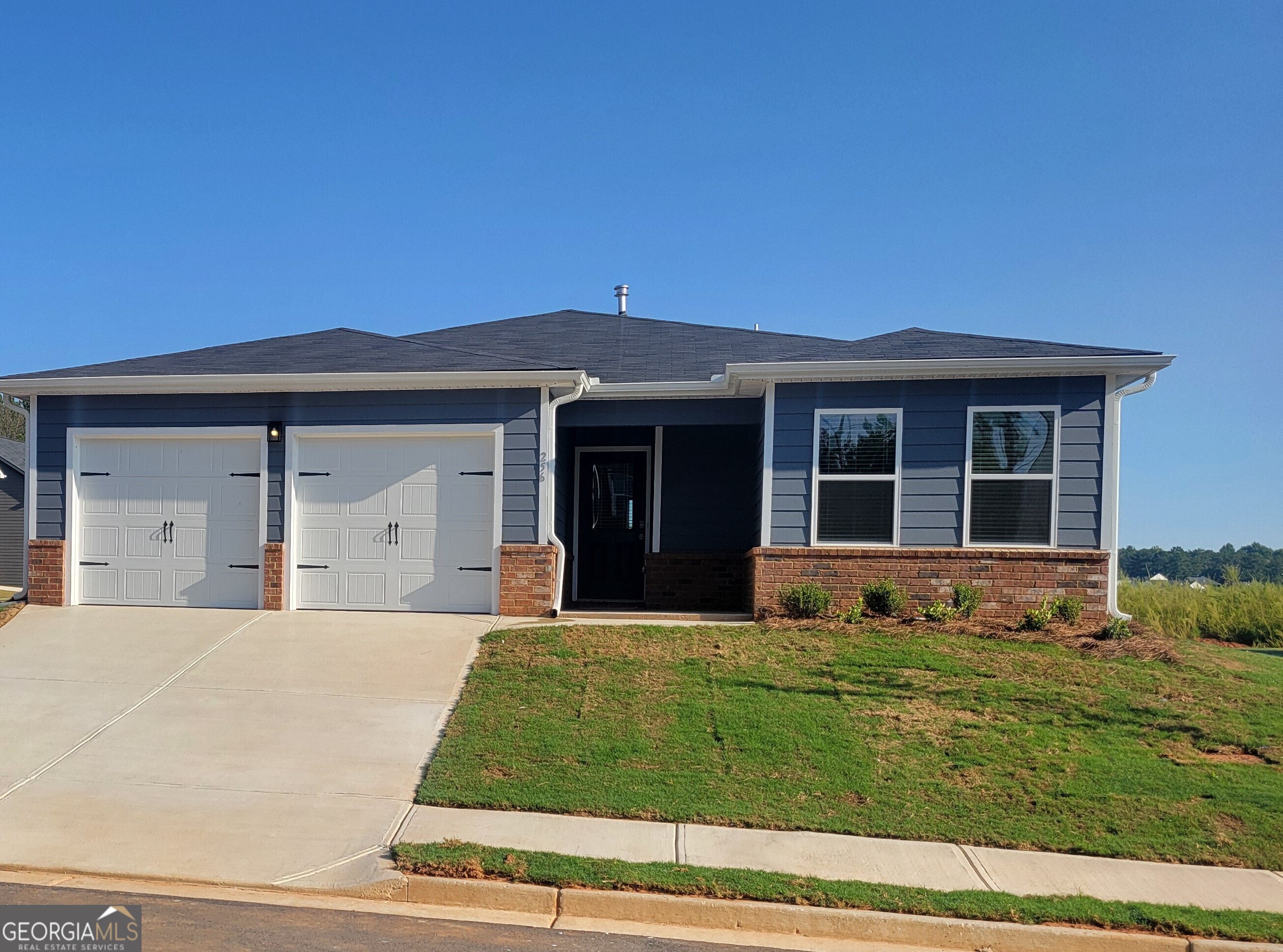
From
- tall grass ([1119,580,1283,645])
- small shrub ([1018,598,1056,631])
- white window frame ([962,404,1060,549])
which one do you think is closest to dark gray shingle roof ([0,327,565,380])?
white window frame ([962,404,1060,549])

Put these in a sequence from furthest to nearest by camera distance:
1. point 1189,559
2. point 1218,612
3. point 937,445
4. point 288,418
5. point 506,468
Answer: point 1189,559, point 1218,612, point 288,418, point 506,468, point 937,445

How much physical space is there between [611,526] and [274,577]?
4.73 meters

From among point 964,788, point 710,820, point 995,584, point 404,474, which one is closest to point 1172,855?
point 964,788

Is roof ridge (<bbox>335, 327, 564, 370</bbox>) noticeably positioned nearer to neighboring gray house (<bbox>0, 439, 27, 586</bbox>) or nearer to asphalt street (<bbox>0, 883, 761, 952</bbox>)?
asphalt street (<bbox>0, 883, 761, 952</bbox>)

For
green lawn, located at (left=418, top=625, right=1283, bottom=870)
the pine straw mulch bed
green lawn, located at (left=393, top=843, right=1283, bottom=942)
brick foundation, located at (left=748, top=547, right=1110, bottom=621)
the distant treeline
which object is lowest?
the distant treeline

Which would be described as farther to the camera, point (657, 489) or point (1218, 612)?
point (1218, 612)

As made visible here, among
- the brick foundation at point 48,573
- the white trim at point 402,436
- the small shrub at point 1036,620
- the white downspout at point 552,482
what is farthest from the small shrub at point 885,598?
the brick foundation at point 48,573

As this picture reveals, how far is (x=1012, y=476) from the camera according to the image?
10.8 metres

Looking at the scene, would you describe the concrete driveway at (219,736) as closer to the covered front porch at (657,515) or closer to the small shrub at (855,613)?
the covered front porch at (657,515)

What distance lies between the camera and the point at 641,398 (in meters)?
12.0

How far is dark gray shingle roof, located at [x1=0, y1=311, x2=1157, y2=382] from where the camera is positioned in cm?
1123

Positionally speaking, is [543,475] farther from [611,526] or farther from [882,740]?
[882,740]

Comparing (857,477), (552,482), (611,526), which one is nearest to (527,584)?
(552,482)

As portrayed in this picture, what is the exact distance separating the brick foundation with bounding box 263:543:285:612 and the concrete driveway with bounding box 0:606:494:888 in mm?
178
